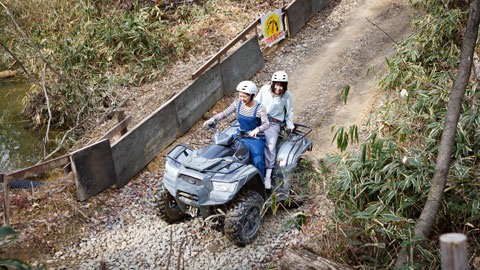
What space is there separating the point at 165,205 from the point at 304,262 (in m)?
2.40

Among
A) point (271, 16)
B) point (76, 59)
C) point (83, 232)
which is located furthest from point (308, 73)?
point (83, 232)

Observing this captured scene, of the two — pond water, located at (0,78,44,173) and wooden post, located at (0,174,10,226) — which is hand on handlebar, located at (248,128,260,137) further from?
pond water, located at (0,78,44,173)

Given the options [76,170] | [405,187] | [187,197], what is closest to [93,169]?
[76,170]

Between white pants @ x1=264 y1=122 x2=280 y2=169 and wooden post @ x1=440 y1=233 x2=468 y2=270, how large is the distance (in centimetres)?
410

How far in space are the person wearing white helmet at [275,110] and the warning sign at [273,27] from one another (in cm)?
545

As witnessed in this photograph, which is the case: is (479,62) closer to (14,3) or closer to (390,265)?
(390,265)

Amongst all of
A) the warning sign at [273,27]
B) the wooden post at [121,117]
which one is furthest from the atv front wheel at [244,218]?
the warning sign at [273,27]

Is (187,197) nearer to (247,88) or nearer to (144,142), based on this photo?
(247,88)

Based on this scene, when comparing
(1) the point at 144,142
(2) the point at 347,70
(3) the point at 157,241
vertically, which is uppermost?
(1) the point at 144,142

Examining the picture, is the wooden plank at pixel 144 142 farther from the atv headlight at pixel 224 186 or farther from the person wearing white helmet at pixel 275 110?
the atv headlight at pixel 224 186

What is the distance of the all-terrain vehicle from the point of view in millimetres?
5934

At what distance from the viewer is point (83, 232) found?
7090 mm

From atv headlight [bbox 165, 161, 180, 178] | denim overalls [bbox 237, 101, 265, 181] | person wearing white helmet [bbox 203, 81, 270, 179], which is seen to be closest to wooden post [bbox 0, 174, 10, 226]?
atv headlight [bbox 165, 161, 180, 178]

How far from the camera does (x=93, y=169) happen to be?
25.0ft
